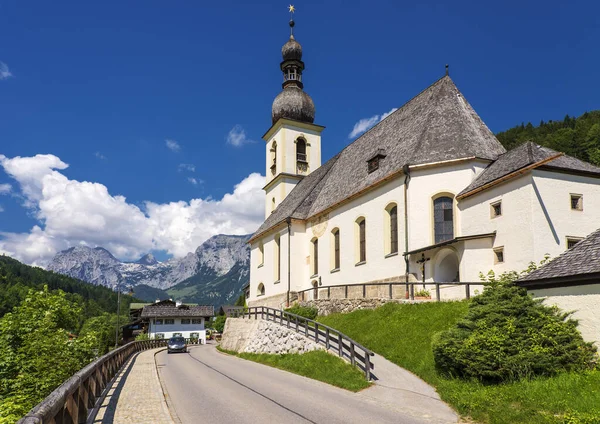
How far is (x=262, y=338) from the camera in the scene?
2923 cm

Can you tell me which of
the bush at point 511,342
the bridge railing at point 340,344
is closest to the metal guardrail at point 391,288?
the bush at point 511,342

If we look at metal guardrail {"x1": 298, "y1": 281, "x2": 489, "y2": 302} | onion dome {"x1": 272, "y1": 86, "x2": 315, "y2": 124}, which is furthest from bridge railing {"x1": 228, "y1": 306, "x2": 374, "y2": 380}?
onion dome {"x1": 272, "y1": 86, "x2": 315, "y2": 124}

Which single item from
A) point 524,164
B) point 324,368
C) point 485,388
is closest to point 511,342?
point 485,388

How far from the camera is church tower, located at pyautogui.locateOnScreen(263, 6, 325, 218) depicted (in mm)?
52188

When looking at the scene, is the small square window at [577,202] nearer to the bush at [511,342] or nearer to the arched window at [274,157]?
the bush at [511,342]

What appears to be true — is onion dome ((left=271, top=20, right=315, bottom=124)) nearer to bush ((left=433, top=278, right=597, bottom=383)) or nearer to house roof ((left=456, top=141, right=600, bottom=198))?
house roof ((left=456, top=141, right=600, bottom=198))

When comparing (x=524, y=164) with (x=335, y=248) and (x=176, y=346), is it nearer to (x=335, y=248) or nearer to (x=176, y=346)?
(x=335, y=248)

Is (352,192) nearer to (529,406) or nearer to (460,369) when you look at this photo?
(460,369)

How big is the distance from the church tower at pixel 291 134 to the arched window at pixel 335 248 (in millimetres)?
15396

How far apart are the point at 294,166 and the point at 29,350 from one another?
29.7 meters

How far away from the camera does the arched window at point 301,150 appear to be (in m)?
53.3

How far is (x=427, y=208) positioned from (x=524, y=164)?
643 cm

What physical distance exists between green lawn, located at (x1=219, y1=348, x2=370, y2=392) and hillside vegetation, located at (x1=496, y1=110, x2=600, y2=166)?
54491 mm

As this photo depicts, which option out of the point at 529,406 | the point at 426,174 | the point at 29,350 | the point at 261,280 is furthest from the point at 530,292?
the point at 261,280
